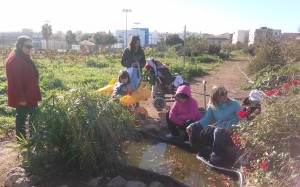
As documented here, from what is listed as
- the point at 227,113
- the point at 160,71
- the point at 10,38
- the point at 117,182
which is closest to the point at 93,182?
the point at 117,182

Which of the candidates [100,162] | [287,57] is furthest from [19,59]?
[287,57]

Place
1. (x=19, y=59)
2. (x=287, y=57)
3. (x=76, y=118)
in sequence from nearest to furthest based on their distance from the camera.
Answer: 1. (x=76, y=118)
2. (x=19, y=59)
3. (x=287, y=57)

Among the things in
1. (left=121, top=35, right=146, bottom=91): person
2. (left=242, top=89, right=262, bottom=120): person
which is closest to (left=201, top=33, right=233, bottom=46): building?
(left=121, top=35, right=146, bottom=91): person

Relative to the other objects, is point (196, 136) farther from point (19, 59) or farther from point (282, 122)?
point (19, 59)

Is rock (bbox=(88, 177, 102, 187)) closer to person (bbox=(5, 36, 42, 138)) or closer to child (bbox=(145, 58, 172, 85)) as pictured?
person (bbox=(5, 36, 42, 138))

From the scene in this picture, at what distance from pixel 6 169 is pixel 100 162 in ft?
4.21

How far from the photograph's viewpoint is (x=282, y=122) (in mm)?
3350

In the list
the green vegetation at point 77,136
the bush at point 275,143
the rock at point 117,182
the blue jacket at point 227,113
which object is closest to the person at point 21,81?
the green vegetation at point 77,136

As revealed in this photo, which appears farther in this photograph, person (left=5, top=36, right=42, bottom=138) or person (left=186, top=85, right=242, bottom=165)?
person (left=5, top=36, right=42, bottom=138)

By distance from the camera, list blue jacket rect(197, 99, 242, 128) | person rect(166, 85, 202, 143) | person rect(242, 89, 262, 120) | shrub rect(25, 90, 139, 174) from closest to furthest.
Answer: shrub rect(25, 90, 139, 174), blue jacket rect(197, 99, 242, 128), person rect(242, 89, 262, 120), person rect(166, 85, 202, 143)

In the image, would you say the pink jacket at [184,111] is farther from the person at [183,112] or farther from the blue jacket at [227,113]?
the blue jacket at [227,113]

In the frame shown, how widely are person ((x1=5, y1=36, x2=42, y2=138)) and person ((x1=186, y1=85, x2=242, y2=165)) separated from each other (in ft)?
8.00

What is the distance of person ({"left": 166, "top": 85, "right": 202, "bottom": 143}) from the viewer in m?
5.62

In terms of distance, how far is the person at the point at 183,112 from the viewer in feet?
18.4
